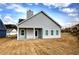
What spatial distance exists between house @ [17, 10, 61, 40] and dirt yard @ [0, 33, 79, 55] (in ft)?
0.29

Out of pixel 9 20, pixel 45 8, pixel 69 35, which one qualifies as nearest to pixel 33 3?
pixel 45 8

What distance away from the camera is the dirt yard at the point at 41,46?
4.24m

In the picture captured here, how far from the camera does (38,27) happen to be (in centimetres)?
430

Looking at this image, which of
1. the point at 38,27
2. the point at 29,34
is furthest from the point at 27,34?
the point at 38,27

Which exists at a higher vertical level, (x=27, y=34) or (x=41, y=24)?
(x=41, y=24)

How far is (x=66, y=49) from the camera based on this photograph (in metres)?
4.30

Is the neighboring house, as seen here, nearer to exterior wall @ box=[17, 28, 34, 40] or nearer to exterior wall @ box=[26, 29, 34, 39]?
exterior wall @ box=[17, 28, 34, 40]

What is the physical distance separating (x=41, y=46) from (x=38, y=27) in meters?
0.33

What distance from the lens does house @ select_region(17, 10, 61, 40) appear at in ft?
14.0

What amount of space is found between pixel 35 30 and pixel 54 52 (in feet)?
1.63

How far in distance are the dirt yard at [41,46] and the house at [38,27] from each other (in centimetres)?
9

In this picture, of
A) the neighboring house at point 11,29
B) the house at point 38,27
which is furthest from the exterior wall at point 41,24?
the neighboring house at point 11,29

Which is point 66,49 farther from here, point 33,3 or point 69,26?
point 33,3

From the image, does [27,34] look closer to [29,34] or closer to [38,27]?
[29,34]
